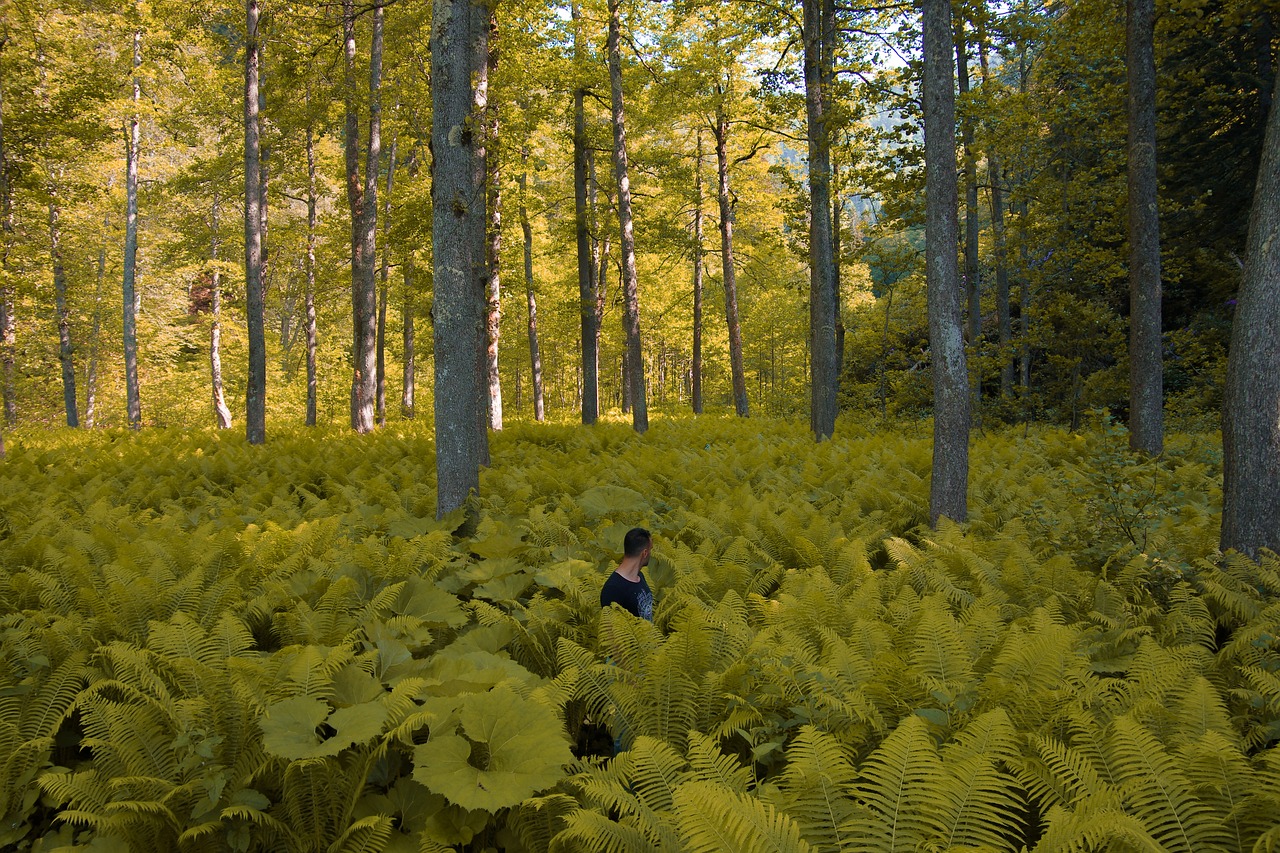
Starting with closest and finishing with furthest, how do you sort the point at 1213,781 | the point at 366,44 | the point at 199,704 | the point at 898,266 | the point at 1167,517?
1. the point at 1213,781
2. the point at 199,704
3. the point at 1167,517
4. the point at 898,266
5. the point at 366,44

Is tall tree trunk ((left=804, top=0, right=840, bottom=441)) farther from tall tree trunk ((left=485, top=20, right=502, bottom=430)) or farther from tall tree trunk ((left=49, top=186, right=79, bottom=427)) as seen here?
tall tree trunk ((left=49, top=186, right=79, bottom=427))

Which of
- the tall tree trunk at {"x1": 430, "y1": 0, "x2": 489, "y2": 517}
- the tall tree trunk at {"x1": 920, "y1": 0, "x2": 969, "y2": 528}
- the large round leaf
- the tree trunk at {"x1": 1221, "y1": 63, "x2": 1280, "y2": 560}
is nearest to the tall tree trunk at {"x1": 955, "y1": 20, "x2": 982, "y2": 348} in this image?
the tall tree trunk at {"x1": 920, "y1": 0, "x2": 969, "y2": 528}

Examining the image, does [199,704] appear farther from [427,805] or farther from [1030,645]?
[1030,645]

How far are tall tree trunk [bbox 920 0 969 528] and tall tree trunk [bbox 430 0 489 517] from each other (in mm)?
4334

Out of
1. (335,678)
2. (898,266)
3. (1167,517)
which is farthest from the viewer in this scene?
(898,266)

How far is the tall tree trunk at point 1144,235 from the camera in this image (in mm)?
9359

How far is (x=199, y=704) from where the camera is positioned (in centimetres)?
292

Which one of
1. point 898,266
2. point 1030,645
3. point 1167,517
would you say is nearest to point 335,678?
point 1030,645

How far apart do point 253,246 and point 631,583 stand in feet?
41.4

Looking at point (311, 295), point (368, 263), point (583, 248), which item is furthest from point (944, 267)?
point (311, 295)

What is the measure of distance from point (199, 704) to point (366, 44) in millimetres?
19667

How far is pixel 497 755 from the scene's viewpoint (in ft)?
8.32

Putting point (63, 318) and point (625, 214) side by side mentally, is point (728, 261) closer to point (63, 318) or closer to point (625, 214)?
point (625, 214)

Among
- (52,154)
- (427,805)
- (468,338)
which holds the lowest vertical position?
(427,805)
